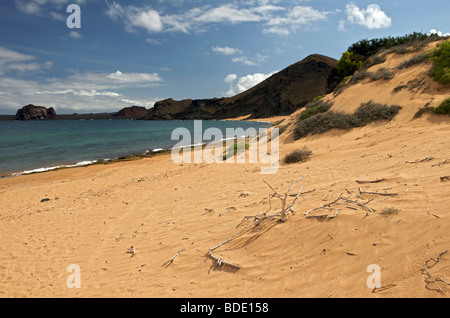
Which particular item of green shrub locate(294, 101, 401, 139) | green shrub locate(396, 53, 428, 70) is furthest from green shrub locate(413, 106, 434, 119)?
green shrub locate(396, 53, 428, 70)

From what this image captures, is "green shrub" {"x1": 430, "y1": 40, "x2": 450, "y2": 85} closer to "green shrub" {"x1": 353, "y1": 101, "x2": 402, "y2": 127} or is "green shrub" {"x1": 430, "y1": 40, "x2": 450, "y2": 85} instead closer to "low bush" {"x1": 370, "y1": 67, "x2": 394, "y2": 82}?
"low bush" {"x1": 370, "y1": 67, "x2": 394, "y2": 82}

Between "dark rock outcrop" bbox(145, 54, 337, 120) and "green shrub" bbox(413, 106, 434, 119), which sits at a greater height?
"dark rock outcrop" bbox(145, 54, 337, 120)

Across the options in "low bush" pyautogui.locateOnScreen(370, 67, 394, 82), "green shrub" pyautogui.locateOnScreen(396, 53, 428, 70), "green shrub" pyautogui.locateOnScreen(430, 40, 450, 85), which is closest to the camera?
"green shrub" pyautogui.locateOnScreen(430, 40, 450, 85)

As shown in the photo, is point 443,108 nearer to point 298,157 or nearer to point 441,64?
point 441,64

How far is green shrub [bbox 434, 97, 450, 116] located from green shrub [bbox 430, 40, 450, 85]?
2.46 meters

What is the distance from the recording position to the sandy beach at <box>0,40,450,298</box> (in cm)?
281

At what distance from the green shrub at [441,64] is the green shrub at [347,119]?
2.19 meters

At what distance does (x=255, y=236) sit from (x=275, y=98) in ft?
325

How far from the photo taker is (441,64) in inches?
475

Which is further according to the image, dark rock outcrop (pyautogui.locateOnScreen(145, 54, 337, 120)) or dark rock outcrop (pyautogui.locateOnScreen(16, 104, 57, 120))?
dark rock outcrop (pyautogui.locateOnScreen(16, 104, 57, 120))

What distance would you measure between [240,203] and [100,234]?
313 centimetres

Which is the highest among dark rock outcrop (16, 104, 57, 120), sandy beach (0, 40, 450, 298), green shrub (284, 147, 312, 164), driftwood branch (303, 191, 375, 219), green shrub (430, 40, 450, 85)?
dark rock outcrop (16, 104, 57, 120)

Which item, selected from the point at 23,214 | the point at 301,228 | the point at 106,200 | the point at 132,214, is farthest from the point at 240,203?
the point at 23,214

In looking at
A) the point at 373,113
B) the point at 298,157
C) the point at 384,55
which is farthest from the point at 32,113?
the point at 373,113
